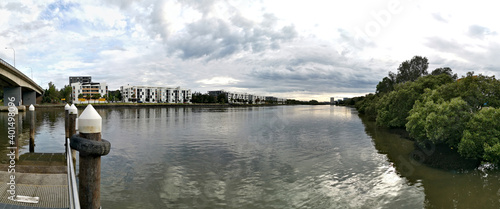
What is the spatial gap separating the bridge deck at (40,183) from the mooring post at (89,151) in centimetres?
483

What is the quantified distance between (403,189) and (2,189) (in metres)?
16.6

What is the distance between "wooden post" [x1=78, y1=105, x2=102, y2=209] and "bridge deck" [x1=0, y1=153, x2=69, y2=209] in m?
4.82

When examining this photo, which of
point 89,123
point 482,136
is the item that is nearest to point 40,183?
point 89,123

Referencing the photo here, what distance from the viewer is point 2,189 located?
868 centimetres

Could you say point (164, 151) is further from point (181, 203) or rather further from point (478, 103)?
point (478, 103)

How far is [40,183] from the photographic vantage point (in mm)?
9742

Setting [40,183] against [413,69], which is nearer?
[40,183]

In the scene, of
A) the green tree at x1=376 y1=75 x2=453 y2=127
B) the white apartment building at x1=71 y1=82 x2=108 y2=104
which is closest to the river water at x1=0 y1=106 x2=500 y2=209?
the green tree at x1=376 y1=75 x2=453 y2=127

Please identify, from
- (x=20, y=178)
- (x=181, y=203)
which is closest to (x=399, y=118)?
(x=181, y=203)

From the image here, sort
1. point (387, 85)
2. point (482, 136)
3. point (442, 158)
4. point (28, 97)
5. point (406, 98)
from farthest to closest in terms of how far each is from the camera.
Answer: point (28, 97) → point (387, 85) → point (406, 98) → point (442, 158) → point (482, 136)

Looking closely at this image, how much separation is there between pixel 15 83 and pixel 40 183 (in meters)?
74.9

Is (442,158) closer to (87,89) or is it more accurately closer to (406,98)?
(406,98)

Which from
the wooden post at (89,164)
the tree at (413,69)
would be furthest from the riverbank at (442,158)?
the tree at (413,69)

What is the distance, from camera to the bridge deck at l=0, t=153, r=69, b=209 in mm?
7996
